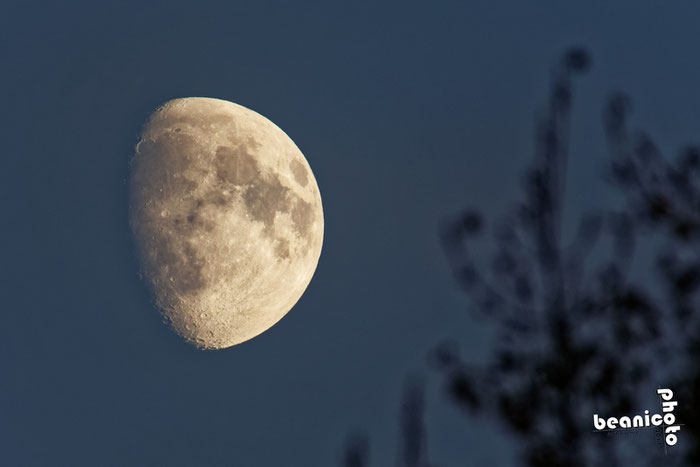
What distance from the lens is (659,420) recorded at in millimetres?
4594

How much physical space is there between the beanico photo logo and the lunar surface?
11190 mm

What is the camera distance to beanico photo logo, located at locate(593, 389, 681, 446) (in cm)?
421

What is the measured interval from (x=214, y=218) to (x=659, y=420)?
441 inches

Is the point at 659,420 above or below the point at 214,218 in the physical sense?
below

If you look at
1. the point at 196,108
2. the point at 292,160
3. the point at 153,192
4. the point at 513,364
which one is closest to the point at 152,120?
the point at 196,108

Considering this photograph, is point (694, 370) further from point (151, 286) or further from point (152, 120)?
point (152, 120)

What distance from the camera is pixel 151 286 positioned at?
603 inches

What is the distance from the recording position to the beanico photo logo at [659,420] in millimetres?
4215

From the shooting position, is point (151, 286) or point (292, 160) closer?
point (151, 286)

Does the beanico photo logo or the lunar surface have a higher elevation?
the lunar surface

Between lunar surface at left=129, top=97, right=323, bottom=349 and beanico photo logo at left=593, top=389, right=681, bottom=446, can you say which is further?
lunar surface at left=129, top=97, right=323, bottom=349

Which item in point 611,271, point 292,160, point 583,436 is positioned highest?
point 292,160

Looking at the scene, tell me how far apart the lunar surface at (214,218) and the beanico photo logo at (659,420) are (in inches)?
441

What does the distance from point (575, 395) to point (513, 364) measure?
562mm
